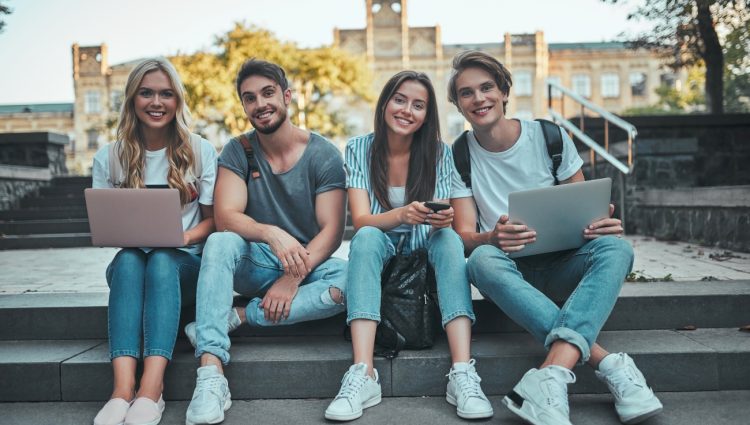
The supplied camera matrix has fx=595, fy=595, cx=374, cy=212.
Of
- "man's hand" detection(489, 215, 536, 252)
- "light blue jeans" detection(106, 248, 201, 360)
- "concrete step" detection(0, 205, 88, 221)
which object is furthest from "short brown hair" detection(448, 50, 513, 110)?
"concrete step" detection(0, 205, 88, 221)

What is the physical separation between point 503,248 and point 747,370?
1178 mm

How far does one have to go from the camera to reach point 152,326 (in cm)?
246

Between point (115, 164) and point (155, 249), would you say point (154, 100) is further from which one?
point (155, 249)

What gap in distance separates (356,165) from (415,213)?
479mm

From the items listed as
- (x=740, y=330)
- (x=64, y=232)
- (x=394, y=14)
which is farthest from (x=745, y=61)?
(x=394, y=14)


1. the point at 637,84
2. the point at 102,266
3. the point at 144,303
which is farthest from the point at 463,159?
the point at 637,84

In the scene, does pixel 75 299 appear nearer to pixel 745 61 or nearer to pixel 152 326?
pixel 152 326

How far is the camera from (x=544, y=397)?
7.09ft

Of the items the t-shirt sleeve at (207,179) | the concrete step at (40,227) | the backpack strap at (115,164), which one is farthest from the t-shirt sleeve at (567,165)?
the concrete step at (40,227)

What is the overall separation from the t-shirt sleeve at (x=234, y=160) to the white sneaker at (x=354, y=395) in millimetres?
1131

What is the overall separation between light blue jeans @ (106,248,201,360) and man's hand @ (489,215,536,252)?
1.41 meters

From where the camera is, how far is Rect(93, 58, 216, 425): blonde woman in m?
2.42

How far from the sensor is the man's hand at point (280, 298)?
2682 mm

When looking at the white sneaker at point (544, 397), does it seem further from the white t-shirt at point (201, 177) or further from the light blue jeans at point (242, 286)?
the white t-shirt at point (201, 177)
